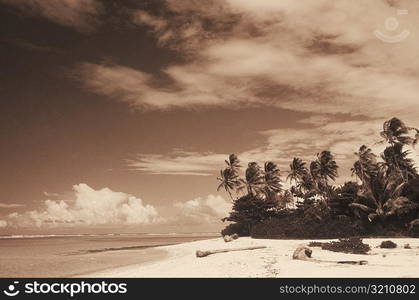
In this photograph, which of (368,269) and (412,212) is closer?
(368,269)

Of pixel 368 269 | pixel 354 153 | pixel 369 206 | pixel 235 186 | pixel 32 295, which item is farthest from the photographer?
pixel 235 186

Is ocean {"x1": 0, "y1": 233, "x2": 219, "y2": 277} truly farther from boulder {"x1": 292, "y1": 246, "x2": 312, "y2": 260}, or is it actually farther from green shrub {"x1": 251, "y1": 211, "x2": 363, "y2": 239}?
green shrub {"x1": 251, "y1": 211, "x2": 363, "y2": 239}

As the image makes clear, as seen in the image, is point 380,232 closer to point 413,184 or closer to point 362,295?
point 413,184

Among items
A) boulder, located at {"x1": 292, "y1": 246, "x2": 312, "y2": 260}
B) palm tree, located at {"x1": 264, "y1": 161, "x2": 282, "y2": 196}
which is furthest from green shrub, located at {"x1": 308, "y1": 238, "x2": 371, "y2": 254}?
palm tree, located at {"x1": 264, "y1": 161, "x2": 282, "y2": 196}

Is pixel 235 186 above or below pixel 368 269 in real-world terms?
above

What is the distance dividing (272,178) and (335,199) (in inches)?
740

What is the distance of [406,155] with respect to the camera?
138ft

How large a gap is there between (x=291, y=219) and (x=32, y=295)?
112 ft

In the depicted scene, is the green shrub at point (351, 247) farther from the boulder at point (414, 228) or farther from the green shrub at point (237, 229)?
the green shrub at point (237, 229)

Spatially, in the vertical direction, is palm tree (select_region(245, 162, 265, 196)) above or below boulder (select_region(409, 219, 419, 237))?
above

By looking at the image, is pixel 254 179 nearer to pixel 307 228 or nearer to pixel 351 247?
pixel 307 228

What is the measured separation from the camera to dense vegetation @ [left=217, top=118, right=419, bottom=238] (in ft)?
108

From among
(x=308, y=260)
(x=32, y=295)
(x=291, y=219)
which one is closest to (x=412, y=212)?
(x=291, y=219)

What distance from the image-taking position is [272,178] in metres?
56.2
